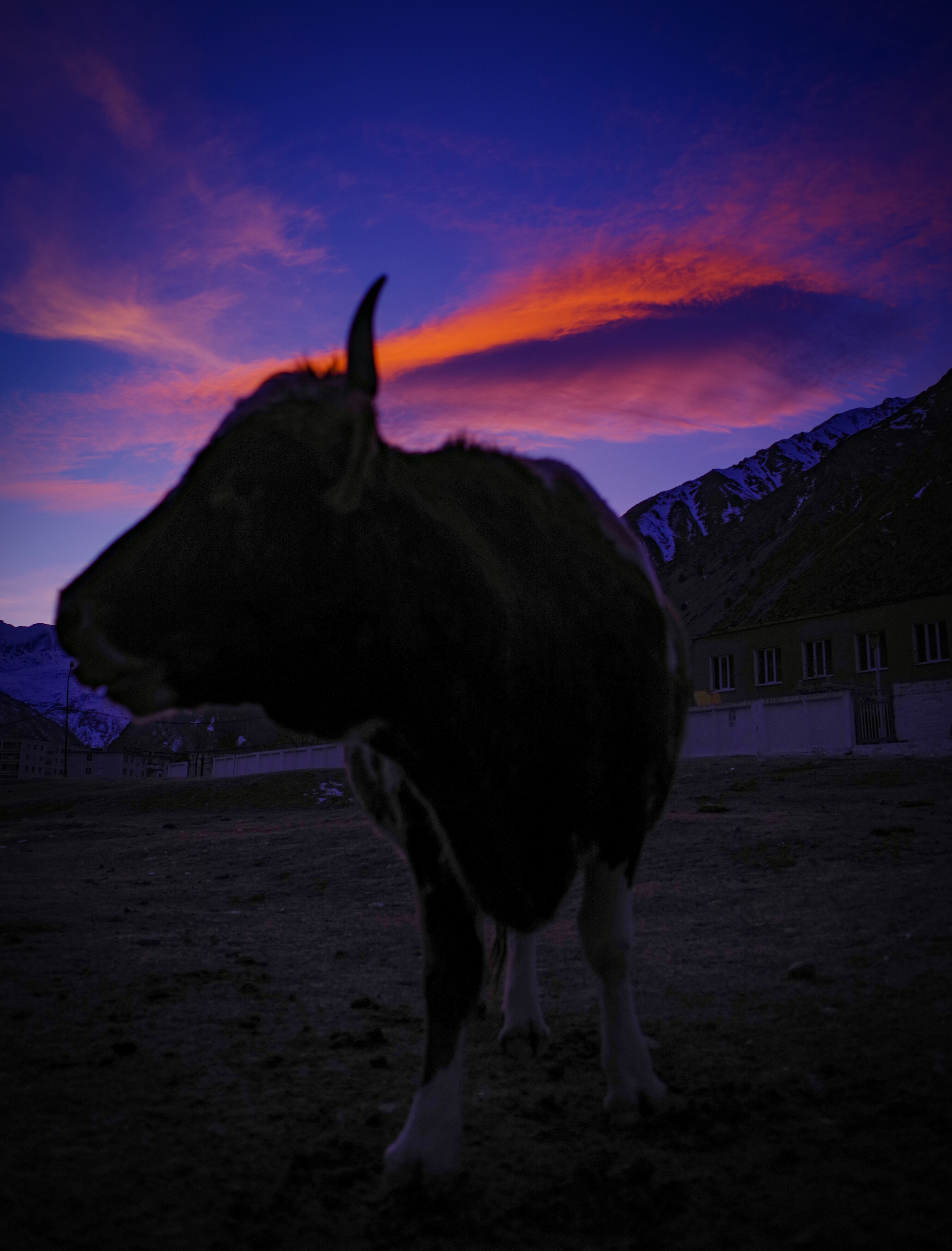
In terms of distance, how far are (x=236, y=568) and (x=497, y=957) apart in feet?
8.43

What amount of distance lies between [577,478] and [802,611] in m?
54.5

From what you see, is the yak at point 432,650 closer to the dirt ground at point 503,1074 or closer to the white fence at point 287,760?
the dirt ground at point 503,1074

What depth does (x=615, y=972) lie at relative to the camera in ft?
10.4

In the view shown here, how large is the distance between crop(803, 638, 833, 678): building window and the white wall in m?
12.8

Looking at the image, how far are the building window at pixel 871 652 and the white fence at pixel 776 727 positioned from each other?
1164 cm

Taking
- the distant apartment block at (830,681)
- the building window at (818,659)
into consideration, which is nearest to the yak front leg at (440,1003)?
the distant apartment block at (830,681)

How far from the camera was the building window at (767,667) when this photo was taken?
37156mm

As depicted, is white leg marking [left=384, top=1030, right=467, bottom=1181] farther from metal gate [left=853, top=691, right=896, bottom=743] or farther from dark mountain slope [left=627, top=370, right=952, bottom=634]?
dark mountain slope [left=627, top=370, right=952, bottom=634]

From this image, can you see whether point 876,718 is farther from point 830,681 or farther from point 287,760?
point 287,760

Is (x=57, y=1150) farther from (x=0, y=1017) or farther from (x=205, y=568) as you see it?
(x=205, y=568)

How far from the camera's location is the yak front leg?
2.48m

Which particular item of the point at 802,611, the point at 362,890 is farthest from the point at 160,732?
the point at 362,890

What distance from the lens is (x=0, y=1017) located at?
3811mm

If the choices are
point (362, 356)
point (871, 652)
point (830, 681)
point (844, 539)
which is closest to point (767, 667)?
point (830, 681)
